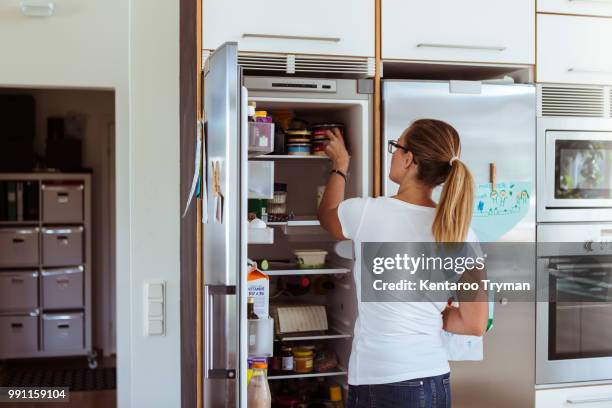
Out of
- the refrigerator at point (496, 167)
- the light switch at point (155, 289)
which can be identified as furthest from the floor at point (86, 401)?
the refrigerator at point (496, 167)

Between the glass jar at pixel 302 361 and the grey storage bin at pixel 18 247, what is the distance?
148 inches

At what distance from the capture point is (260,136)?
2.36m

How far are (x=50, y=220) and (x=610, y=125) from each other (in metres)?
4.50

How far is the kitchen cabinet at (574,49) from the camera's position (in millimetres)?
3000

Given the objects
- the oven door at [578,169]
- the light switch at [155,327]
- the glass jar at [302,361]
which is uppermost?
the oven door at [578,169]

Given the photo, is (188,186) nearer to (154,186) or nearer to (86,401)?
(154,186)

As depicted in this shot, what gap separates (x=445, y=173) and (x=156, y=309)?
172cm

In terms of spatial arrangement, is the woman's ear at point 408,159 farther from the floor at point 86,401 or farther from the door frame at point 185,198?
the floor at point 86,401

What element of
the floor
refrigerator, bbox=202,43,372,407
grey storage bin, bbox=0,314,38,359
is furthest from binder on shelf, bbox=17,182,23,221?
refrigerator, bbox=202,43,372,407

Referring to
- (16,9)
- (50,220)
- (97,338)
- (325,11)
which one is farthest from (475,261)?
(97,338)

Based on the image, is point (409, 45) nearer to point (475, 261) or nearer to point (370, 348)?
point (475, 261)

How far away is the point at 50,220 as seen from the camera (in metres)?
6.01

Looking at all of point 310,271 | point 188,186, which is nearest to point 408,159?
point 310,271

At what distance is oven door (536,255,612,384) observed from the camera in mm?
3002
